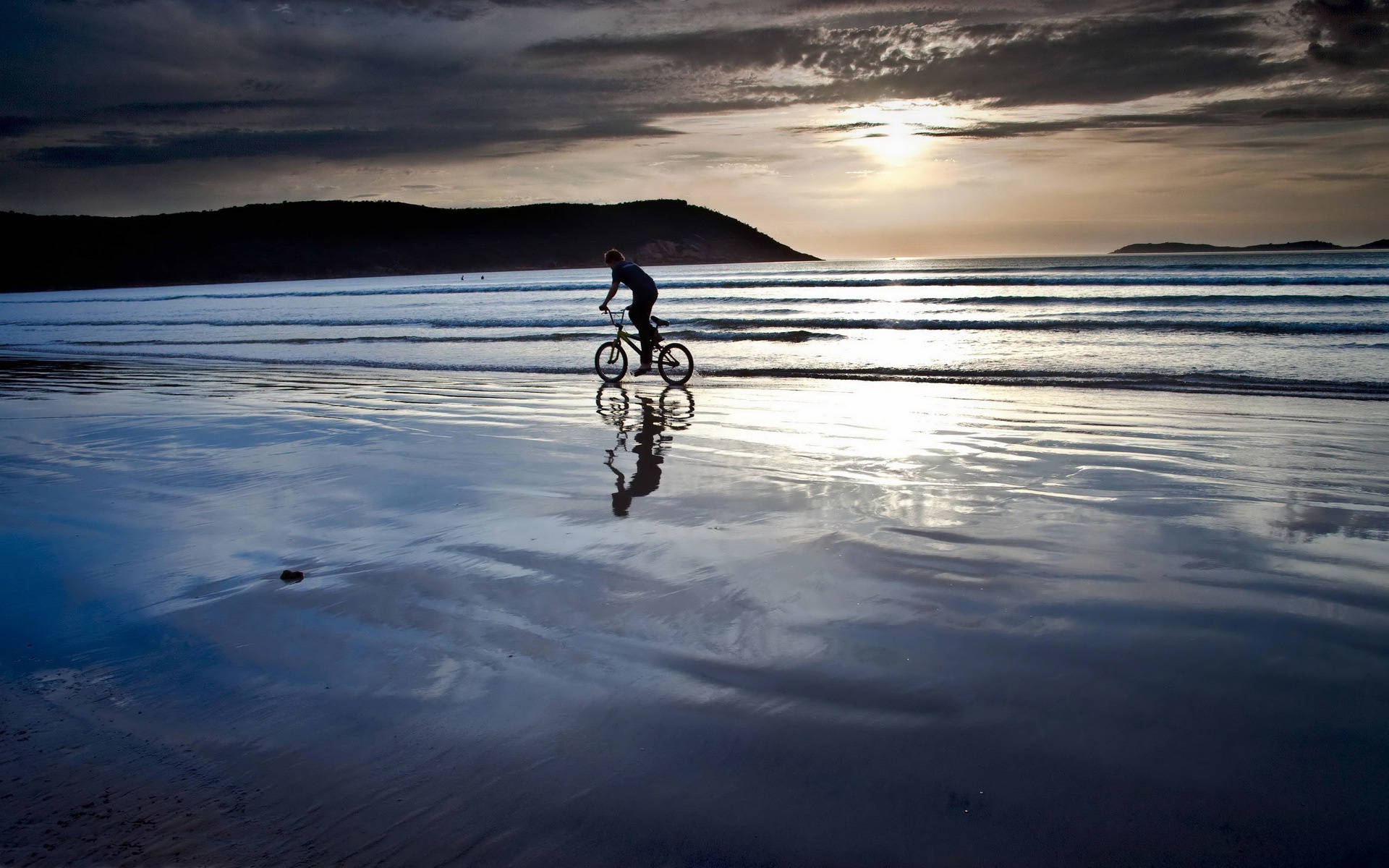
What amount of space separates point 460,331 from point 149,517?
2254 cm

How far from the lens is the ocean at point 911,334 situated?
14.8m

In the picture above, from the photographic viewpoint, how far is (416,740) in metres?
3.10

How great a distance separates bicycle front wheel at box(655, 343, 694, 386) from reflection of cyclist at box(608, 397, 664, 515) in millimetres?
3954

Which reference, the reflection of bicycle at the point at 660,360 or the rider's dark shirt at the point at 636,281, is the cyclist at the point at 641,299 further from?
the reflection of bicycle at the point at 660,360

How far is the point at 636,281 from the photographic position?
14305 mm

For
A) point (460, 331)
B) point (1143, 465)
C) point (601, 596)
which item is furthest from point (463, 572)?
point (460, 331)

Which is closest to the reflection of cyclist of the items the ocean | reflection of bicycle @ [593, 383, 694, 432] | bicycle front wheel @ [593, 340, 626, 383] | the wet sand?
the wet sand

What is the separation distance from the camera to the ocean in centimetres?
1479

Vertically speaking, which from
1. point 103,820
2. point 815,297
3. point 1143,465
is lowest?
point 103,820

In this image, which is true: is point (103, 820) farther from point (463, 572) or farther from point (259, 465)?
point (259, 465)

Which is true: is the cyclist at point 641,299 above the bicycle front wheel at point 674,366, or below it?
above

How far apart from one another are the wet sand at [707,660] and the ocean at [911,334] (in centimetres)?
757

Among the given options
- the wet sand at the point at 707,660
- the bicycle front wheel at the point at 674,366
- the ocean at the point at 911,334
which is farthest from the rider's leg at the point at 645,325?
the wet sand at the point at 707,660

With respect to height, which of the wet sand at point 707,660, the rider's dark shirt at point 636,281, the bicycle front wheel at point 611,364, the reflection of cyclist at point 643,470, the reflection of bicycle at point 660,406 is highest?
the rider's dark shirt at point 636,281
